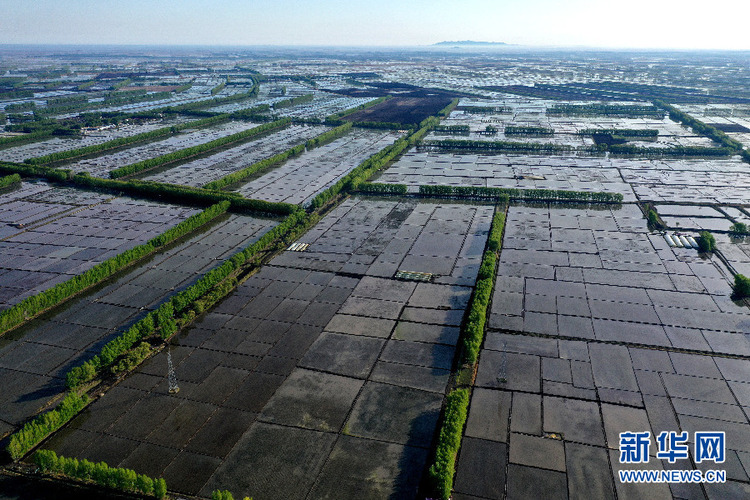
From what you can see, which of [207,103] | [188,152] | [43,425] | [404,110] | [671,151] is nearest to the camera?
[43,425]

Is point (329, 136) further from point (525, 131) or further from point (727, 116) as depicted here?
point (727, 116)

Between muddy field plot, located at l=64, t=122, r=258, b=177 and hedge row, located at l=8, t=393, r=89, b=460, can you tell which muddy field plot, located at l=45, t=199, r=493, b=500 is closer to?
hedge row, located at l=8, t=393, r=89, b=460

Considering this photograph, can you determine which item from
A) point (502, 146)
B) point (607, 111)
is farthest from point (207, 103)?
point (607, 111)

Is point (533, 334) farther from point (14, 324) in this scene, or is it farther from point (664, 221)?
point (14, 324)

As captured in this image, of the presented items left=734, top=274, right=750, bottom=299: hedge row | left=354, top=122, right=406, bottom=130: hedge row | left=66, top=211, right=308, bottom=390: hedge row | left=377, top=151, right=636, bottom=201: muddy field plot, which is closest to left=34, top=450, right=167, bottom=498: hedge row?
left=66, top=211, right=308, bottom=390: hedge row

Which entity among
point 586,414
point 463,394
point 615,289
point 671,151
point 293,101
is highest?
point 293,101

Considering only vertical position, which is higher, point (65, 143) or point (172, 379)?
point (65, 143)
